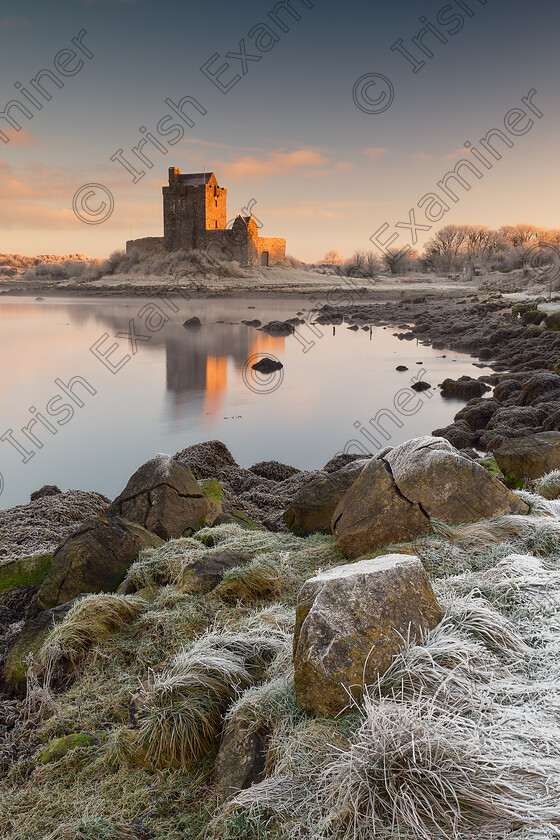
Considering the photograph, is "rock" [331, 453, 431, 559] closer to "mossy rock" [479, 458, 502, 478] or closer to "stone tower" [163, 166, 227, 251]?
"mossy rock" [479, 458, 502, 478]

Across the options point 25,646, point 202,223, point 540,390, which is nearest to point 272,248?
point 202,223

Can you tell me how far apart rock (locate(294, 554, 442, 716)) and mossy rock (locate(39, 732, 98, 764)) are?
1172 millimetres

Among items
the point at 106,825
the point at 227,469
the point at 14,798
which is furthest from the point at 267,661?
the point at 227,469

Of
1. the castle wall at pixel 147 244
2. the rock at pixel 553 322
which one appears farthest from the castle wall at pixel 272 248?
the rock at pixel 553 322

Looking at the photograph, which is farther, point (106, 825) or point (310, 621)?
point (310, 621)

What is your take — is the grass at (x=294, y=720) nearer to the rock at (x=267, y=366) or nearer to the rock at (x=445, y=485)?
the rock at (x=445, y=485)

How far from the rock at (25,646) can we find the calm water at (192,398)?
479 centimetres

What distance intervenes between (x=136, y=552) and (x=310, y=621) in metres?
2.41

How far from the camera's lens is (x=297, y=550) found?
15.2ft

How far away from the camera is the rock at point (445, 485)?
430 cm

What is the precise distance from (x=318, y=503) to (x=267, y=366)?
46.8 ft

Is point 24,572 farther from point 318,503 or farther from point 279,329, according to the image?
point 279,329

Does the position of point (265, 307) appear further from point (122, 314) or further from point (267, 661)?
point (267, 661)

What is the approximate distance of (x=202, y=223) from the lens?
239 ft
